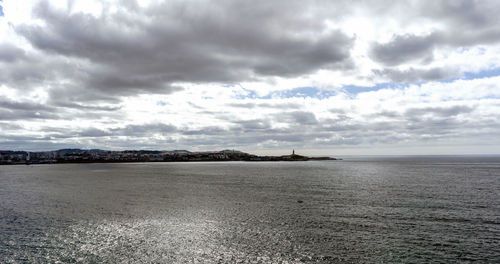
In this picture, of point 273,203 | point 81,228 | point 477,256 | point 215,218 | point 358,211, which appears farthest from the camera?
point 273,203

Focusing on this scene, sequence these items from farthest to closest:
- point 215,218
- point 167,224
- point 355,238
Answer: point 215,218 → point 167,224 → point 355,238

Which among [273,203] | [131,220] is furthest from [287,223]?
[131,220]

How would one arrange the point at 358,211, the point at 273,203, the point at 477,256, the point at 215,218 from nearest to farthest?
the point at 477,256 → the point at 215,218 → the point at 358,211 → the point at 273,203

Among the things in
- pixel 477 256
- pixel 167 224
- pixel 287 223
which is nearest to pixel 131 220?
pixel 167 224

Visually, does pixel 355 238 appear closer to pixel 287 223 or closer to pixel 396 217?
pixel 287 223

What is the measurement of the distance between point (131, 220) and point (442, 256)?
44496 millimetres

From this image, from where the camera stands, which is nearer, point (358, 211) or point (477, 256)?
point (477, 256)

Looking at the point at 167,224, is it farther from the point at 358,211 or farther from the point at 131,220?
the point at 358,211

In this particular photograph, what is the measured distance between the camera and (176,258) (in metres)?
34.6

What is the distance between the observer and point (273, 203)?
70.5m

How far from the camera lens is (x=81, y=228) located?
4712 centimetres

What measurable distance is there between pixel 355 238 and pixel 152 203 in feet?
154

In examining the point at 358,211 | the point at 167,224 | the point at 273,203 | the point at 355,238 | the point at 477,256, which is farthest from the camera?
the point at 273,203

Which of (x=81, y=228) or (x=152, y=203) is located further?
(x=152, y=203)
